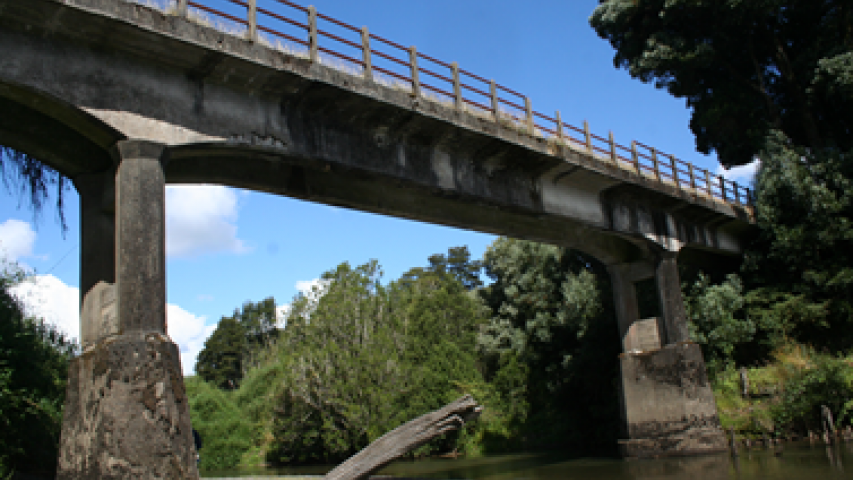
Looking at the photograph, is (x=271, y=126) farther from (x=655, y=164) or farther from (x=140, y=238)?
(x=655, y=164)

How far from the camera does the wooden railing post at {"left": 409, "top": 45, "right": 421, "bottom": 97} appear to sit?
13828 mm

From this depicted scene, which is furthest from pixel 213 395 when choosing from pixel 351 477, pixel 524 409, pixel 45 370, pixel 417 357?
pixel 351 477

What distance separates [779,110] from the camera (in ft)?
90.9

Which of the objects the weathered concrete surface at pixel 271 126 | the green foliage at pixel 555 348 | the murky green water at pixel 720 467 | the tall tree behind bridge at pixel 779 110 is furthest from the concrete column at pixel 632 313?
the tall tree behind bridge at pixel 779 110

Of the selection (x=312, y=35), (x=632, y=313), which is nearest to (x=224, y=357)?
(x=632, y=313)

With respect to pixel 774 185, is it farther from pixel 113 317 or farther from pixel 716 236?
pixel 113 317

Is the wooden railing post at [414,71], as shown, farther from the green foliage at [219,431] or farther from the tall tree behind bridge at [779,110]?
the green foliage at [219,431]

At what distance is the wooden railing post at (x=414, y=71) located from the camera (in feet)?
45.4

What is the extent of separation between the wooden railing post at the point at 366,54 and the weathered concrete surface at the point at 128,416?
6532 mm

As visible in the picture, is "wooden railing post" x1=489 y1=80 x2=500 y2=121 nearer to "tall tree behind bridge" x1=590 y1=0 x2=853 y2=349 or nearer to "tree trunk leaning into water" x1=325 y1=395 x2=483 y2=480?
"tree trunk leaning into water" x1=325 y1=395 x2=483 y2=480

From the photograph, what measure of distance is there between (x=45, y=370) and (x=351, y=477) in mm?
8156

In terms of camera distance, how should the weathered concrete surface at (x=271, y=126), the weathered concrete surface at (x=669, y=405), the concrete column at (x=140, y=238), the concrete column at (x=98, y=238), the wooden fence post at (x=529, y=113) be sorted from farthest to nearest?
1. the weathered concrete surface at (x=669, y=405)
2. the wooden fence post at (x=529, y=113)
3. the concrete column at (x=98, y=238)
4. the weathered concrete surface at (x=271, y=126)
5. the concrete column at (x=140, y=238)

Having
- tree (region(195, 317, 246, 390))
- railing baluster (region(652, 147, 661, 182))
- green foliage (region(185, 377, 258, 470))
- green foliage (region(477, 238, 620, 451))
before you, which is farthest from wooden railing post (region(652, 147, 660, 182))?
tree (region(195, 317, 246, 390))

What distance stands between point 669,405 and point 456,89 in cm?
1168
